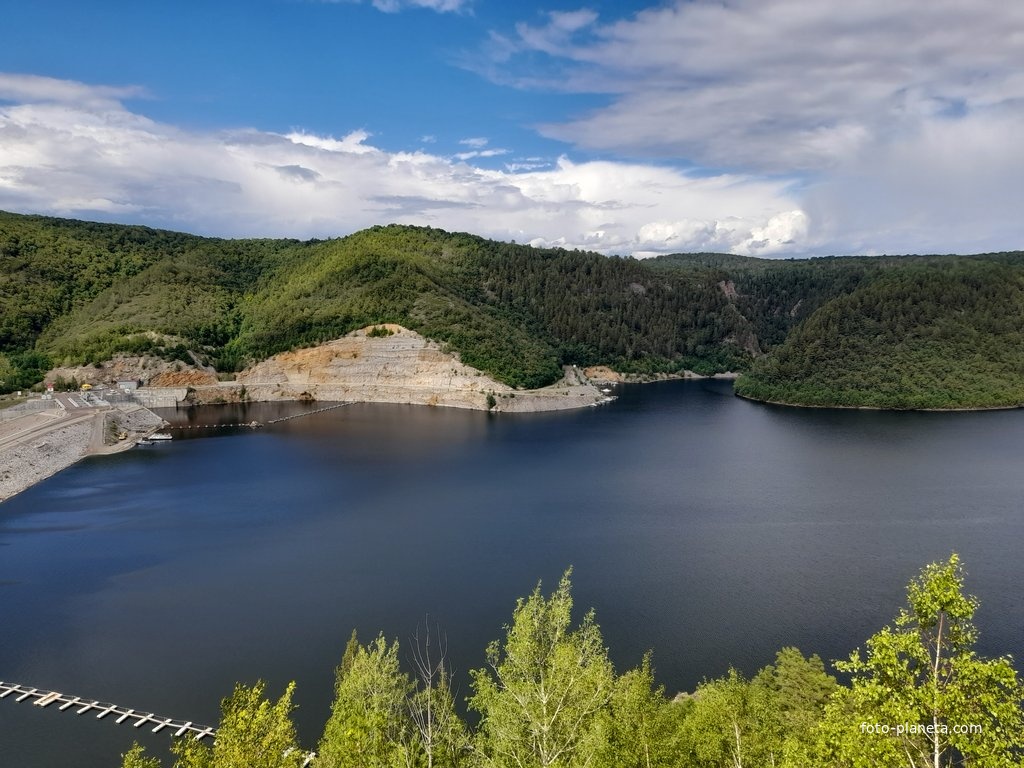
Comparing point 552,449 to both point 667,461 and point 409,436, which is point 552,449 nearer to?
point 667,461

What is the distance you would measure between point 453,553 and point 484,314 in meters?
82.0

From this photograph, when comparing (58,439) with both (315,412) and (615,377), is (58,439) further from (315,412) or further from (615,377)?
(615,377)

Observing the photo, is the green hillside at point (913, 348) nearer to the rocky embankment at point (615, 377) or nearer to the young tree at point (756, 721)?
the rocky embankment at point (615, 377)

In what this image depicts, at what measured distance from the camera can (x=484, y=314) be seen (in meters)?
118

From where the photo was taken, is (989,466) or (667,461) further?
(667,461)

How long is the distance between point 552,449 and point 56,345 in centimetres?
8079

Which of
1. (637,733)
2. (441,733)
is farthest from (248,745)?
(637,733)

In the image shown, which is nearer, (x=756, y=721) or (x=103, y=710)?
(x=756, y=721)

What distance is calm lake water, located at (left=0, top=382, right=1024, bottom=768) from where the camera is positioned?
2702cm

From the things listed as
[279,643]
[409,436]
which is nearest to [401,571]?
[279,643]

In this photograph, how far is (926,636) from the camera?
10703 mm

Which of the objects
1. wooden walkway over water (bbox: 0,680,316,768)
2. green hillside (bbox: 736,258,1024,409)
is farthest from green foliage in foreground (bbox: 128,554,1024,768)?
green hillside (bbox: 736,258,1024,409)

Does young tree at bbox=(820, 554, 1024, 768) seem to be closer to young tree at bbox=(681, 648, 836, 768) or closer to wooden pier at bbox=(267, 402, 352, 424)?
young tree at bbox=(681, 648, 836, 768)

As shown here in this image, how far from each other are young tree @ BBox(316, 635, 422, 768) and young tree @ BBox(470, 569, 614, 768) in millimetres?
1914
